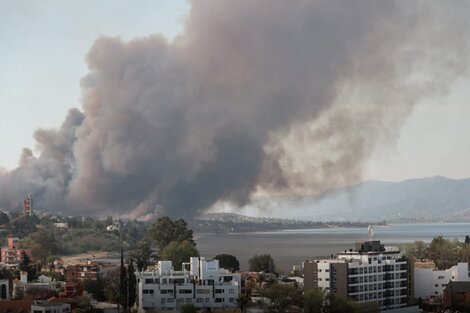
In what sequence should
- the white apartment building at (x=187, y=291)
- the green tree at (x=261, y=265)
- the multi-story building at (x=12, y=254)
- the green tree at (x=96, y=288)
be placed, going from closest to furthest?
the white apartment building at (x=187, y=291) < the green tree at (x=96, y=288) < the green tree at (x=261, y=265) < the multi-story building at (x=12, y=254)

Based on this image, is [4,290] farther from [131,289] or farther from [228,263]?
[228,263]

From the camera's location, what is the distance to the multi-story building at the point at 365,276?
2452 centimetres

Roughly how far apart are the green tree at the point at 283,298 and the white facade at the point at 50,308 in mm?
5096

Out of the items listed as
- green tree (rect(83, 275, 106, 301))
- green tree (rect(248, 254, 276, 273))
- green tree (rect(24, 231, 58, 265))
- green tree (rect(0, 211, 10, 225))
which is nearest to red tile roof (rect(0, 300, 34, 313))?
green tree (rect(83, 275, 106, 301))

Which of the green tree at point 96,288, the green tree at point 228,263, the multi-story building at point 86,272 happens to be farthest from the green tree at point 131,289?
the green tree at point 228,263

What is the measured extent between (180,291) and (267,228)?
12882 cm

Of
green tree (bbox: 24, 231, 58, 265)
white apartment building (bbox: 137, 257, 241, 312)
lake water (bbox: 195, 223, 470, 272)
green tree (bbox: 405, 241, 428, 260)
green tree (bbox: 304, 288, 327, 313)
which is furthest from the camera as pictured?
lake water (bbox: 195, 223, 470, 272)

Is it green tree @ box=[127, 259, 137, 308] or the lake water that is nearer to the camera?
green tree @ box=[127, 259, 137, 308]

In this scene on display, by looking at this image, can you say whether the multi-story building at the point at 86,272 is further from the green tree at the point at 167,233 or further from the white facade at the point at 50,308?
the white facade at the point at 50,308

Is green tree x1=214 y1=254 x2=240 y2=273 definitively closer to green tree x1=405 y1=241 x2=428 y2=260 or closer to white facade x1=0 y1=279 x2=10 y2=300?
green tree x1=405 y1=241 x2=428 y2=260

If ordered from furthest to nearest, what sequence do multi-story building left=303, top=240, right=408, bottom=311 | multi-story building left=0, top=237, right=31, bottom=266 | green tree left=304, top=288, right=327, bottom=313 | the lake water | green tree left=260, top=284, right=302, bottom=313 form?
the lake water < multi-story building left=0, top=237, right=31, bottom=266 < multi-story building left=303, top=240, right=408, bottom=311 < green tree left=260, top=284, right=302, bottom=313 < green tree left=304, top=288, right=327, bottom=313

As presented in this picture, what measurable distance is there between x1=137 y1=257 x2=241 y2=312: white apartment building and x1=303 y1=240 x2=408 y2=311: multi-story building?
2357 mm

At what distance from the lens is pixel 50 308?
70.3 ft

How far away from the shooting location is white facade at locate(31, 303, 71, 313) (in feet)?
69.5
